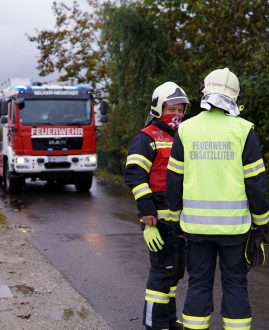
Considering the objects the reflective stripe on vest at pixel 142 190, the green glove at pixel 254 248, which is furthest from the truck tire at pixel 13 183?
the green glove at pixel 254 248

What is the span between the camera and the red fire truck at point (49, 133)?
1470 centimetres

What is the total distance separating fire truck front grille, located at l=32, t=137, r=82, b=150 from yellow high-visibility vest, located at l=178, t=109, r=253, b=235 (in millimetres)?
11141

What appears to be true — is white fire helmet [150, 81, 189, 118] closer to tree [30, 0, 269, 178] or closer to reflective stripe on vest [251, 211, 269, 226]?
reflective stripe on vest [251, 211, 269, 226]

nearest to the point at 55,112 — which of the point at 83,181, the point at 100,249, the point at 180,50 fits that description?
the point at 83,181

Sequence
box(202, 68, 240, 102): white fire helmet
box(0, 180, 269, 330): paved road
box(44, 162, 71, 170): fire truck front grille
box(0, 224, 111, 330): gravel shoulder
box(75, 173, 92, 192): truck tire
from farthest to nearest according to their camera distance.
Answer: box(75, 173, 92, 192): truck tire → box(44, 162, 71, 170): fire truck front grille → box(0, 180, 269, 330): paved road → box(0, 224, 111, 330): gravel shoulder → box(202, 68, 240, 102): white fire helmet

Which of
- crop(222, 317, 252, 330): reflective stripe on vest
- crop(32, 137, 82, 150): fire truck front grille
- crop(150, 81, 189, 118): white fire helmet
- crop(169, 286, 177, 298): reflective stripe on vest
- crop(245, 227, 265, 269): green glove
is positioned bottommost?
crop(32, 137, 82, 150): fire truck front grille

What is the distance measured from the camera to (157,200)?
4.48 metres

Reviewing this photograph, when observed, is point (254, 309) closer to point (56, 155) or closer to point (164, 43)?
point (56, 155)

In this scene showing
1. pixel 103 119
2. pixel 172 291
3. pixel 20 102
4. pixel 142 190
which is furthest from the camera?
pixel 103 119

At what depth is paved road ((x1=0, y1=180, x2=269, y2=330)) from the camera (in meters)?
5.41

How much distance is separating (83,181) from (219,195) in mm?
12342

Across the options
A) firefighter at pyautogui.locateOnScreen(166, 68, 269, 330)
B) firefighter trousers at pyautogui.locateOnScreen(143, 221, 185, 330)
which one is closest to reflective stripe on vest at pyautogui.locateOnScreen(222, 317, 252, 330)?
firefighter at pyautogui.locateOnScreen(166, 68, 269, 330)

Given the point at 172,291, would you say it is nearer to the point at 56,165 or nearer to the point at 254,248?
the point at 254,248

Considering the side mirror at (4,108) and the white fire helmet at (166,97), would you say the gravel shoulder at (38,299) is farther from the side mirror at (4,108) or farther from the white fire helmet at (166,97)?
the side mirror at (4,108)
